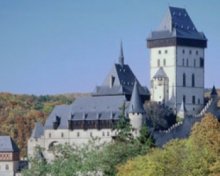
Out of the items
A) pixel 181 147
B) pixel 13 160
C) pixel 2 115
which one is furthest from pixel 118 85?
pixel 2 115

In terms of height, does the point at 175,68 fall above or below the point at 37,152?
above

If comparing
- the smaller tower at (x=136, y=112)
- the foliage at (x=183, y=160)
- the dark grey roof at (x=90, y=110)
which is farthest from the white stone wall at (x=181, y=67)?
the foliage at (x=183, y=160)

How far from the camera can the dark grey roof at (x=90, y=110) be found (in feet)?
389

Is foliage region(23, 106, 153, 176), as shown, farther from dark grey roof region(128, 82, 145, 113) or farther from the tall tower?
the tall tower

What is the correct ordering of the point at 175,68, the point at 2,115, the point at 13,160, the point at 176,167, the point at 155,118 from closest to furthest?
the point at 176,167 < the point at 155,118 < the point at 13,160 < the point at 175,68 < the point at 2,115

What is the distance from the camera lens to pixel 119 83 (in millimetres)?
122688

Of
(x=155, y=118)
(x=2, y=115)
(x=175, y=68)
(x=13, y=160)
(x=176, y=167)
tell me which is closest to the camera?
(x=176, y=167)

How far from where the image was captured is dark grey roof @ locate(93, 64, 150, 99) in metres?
122

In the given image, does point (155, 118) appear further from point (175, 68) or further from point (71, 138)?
point (175, 68)

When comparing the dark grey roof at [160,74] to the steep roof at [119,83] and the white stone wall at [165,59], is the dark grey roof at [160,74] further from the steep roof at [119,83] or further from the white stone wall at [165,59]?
the steep roof at [119,83]

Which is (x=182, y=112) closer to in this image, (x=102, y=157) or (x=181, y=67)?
(x=181, y=67)

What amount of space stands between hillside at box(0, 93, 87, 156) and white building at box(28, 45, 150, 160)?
18.4 metres

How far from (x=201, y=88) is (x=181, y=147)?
43.2 meters

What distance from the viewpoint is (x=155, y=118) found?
4545 inches
